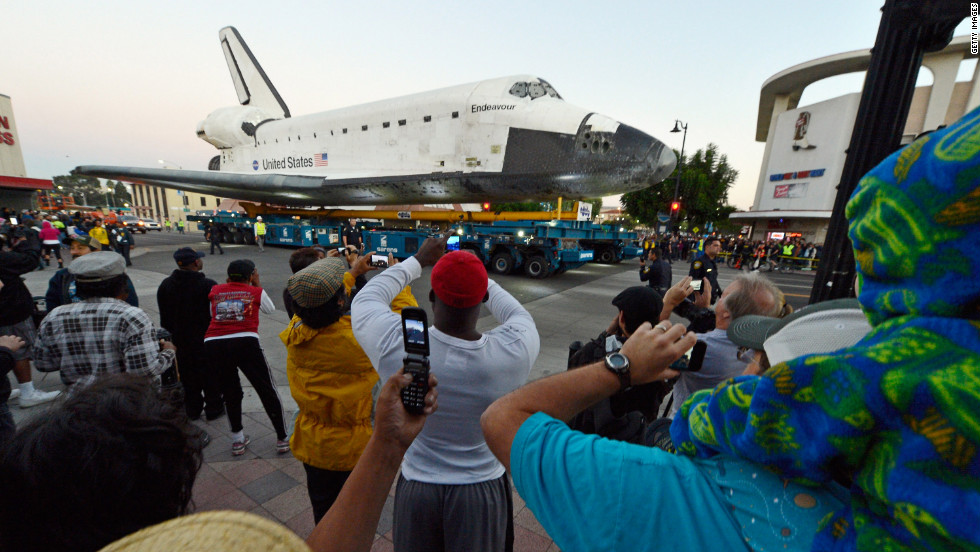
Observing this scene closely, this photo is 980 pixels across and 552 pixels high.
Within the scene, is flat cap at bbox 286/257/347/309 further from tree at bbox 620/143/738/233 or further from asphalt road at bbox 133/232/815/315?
tree at bbox 620/143/738/233

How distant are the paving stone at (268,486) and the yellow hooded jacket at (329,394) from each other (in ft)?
2.96

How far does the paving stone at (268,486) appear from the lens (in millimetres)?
2779

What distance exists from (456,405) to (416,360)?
51 centimetres

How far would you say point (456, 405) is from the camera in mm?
1592

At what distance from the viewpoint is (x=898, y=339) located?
0.57 meters

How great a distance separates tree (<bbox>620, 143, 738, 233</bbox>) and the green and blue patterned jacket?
3707 cm

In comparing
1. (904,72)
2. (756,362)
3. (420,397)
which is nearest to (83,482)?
(420,397)

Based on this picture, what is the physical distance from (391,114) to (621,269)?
11.1 metres

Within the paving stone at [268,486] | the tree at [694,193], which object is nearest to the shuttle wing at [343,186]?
the paving stone at [268,486]

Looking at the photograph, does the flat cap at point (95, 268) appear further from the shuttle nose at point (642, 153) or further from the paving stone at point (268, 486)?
the shuttle nose at point (642, 153)

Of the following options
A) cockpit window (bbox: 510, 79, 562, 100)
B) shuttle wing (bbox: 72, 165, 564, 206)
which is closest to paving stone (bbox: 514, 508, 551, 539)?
shuttle wing (bbox: 72, 165, 564, 206)

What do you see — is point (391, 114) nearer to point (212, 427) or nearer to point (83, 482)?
point (212, 427)

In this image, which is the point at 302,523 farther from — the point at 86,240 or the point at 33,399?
the point at 86,240

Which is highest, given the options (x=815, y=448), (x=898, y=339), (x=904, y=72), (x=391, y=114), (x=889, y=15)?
(x=391, y=114)
